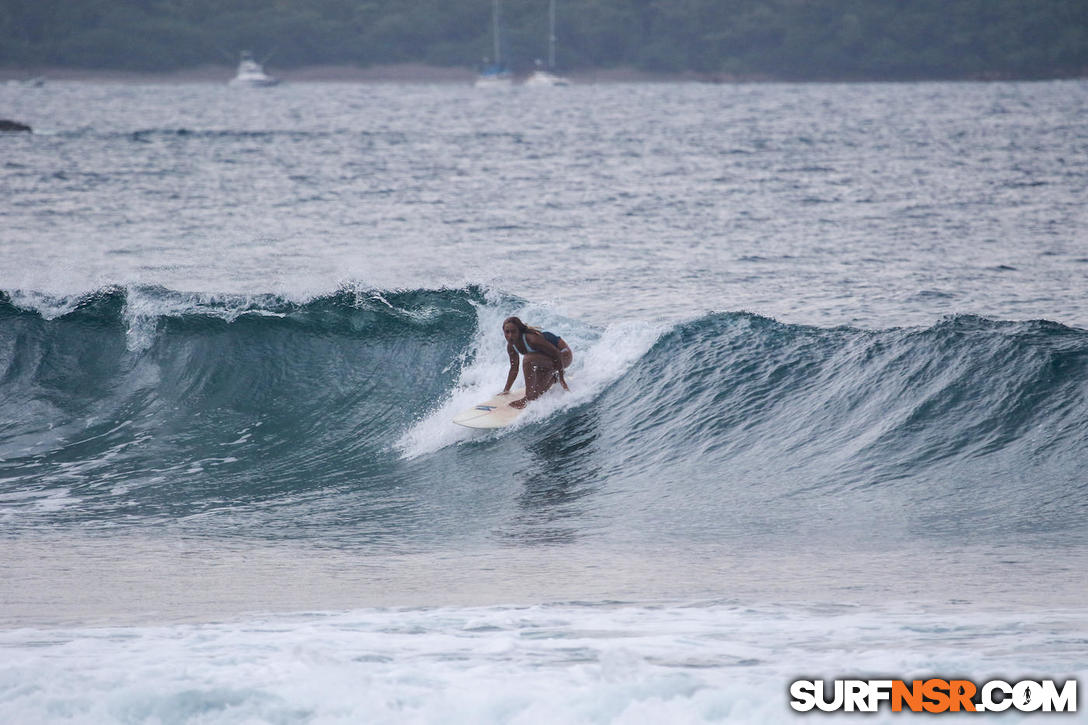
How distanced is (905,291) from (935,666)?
12585 mm

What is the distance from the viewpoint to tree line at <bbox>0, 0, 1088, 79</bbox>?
128250 millimetres

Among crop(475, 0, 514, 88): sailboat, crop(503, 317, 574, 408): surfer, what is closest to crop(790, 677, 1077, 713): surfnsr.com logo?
crop(503, 317, 574, 408): surfer

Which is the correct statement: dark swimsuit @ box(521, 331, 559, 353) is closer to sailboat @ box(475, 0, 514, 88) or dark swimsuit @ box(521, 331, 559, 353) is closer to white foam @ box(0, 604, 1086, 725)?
white foam @ box(0, 604, 1086, 725)

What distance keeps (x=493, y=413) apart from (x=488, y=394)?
1.06 meters

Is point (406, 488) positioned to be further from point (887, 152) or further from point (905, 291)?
point (887, 152)

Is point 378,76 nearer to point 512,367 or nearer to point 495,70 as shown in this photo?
point 495,70

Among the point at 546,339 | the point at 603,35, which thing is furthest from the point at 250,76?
the point at 546,339

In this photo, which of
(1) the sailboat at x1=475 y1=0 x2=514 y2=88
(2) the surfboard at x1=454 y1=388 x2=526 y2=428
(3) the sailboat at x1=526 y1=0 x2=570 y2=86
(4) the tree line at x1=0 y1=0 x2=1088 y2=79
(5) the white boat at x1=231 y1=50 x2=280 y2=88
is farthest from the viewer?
(3) the sailboat at x1=526 y1=0 x2=570 y2=86

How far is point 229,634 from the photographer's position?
20.5 ft

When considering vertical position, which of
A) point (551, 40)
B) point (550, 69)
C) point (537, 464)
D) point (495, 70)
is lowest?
point (537, 464)

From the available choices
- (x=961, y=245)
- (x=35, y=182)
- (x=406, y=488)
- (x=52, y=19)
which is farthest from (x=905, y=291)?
(x=52, y=19)

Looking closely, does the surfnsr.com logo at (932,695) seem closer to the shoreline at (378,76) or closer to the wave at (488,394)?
the wave at (488,394)

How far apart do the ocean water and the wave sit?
49 millimetres

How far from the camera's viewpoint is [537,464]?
10945mm
